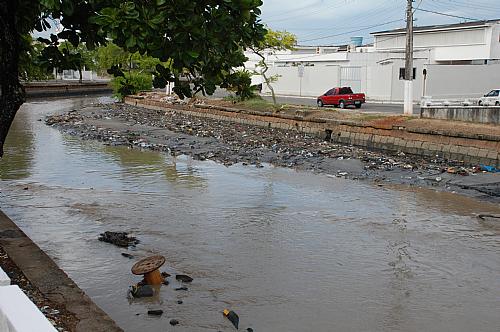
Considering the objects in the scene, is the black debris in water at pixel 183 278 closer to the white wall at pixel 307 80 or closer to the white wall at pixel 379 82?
the white wall at pixel 379 82

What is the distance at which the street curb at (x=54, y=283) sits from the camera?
573 cm

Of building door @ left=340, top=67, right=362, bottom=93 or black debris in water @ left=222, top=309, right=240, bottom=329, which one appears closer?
black debris in water @ left=222, top=309, right=240, bottom=329

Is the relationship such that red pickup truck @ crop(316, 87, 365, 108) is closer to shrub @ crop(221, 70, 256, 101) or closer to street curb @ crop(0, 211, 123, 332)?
street curb @ crop(0, 211, 123, 332)

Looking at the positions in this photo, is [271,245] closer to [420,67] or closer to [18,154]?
[18,154]

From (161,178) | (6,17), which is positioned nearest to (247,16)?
(6,17)

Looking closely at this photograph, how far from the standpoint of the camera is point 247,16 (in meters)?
5.07

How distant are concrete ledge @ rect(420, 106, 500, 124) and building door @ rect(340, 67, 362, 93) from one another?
57.8ft

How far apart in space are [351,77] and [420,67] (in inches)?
202

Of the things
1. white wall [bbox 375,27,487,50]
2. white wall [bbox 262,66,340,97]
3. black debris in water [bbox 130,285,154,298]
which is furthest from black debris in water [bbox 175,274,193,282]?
white wall [bbox 375,27,487,50]

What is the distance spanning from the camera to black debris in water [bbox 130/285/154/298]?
26.1 ft

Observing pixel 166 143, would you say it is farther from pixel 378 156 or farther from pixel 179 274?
pixel 179 274

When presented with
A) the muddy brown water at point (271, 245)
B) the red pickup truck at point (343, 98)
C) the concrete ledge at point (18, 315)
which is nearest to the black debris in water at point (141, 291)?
the muddy brown water at point (271, 245)

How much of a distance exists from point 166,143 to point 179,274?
16507 mm

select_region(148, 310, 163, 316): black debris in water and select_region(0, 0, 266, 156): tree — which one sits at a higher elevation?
select_region(0, 0, 266, 156): tree
